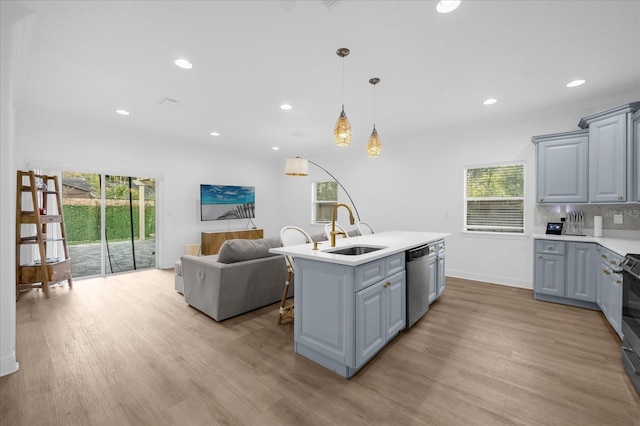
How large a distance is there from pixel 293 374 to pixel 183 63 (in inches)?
120

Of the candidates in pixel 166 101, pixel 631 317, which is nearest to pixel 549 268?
pixel 631 317

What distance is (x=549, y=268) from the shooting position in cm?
369

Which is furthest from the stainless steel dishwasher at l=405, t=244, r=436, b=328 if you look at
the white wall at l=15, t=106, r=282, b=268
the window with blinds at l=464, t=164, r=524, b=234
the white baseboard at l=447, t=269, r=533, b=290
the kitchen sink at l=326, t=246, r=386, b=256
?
the white wall at l=15, t=106, r=282, b=268

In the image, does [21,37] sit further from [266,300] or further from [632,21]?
[632,21]

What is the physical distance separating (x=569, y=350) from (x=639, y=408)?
74 cm

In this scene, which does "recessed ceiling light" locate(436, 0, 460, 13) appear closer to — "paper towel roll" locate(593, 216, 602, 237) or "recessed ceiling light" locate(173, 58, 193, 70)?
"recessed ceiling light" locate(173, 58, 193, 70)

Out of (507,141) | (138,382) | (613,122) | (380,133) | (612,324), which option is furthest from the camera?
(380,133)

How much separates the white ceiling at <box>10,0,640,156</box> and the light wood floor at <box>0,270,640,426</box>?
106 inches

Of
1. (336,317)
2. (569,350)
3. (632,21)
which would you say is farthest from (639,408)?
(632,21)

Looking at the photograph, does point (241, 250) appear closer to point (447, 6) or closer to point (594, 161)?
point (447, 6)

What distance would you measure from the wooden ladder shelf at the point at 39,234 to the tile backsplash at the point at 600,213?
7.23 meters

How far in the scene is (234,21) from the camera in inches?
86.5

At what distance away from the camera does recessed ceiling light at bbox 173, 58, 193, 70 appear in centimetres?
276

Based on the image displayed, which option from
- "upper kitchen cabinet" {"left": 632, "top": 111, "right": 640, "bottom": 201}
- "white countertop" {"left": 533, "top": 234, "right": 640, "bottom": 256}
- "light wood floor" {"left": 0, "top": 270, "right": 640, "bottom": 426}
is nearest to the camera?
"light wood floor" {"left": 0, "top": 270, "right": 640, "bottom": 426}
